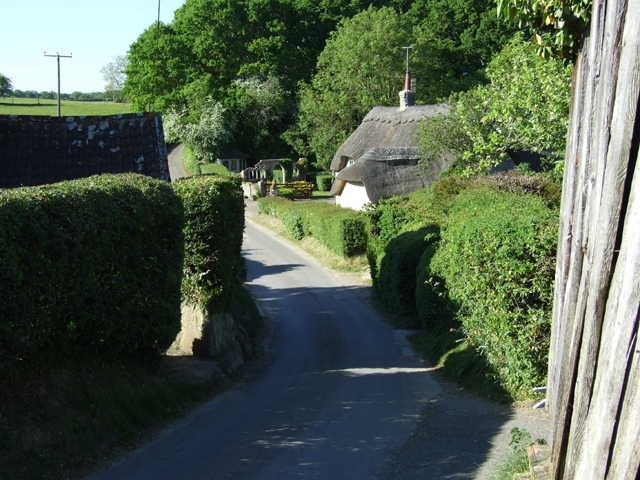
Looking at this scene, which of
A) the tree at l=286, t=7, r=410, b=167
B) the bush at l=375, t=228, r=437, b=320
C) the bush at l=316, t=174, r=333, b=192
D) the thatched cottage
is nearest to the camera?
the bush at l=375, t=228, r=437, b=320

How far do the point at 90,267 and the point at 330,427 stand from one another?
12.9ft

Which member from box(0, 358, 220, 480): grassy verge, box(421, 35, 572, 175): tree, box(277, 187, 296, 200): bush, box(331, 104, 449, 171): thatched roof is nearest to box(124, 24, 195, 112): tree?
box(277, 187, 296, 200): bush

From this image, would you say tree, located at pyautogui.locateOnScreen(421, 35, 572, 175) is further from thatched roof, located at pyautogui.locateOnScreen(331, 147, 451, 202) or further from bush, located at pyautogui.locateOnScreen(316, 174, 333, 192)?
bush, located at pyautogui.locateOnScreen(316, 174, 333, 192)

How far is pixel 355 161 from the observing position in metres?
40.0

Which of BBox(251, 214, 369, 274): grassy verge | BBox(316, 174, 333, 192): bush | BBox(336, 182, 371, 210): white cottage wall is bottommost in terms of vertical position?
BBox(251, 214, 369, 274): grassy verge

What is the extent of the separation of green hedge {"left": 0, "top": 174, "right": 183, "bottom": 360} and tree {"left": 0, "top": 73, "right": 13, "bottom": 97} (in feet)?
304

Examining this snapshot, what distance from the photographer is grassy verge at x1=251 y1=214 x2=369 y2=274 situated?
29594 mm

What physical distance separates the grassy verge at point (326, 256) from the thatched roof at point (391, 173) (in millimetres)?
3883

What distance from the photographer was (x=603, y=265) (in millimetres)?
4410

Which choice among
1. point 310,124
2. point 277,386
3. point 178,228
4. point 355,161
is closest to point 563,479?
point 178,228

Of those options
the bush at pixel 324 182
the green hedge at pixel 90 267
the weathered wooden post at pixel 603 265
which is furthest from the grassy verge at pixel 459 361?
the bush at pixel 324 182

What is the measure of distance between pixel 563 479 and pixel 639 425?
1682 mm

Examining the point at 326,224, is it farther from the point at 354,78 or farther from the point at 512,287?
the point at 512,287

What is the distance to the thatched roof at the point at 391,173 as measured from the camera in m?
35.3
